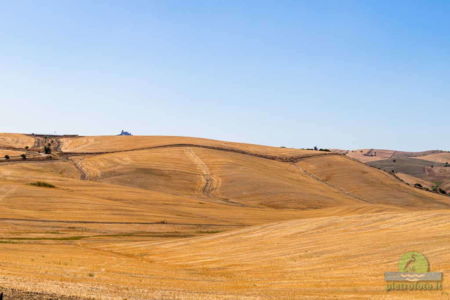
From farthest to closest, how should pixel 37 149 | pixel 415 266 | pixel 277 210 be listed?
pixel 37 149 < pixel 277 210 < pixel 415 266

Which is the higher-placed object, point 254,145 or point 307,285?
point 254,145

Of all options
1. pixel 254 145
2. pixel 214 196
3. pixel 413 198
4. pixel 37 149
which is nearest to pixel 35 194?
pixel 214 196

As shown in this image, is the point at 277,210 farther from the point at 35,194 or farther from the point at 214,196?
the point at 35,194

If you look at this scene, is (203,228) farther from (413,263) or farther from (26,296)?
(26,296)

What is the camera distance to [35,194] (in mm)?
73062

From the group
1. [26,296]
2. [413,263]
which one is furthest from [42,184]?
[413,263]

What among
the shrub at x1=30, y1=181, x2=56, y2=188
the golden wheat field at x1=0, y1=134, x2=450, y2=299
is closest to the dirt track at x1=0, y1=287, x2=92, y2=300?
the golden wheat field at x1=0, y1=134, x2=450, y2=299

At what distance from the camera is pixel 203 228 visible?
6512 centimetres

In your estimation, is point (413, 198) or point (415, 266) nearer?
point (415, 266)

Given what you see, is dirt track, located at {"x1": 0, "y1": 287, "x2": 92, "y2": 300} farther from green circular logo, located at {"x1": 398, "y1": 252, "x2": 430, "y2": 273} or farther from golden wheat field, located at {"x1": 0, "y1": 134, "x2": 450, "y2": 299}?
green circular logo, located at {"x1": 398, "y1": 252, "x2": 430, "y2": 273}

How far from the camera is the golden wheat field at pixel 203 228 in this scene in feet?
98.9

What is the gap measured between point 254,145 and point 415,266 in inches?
5195

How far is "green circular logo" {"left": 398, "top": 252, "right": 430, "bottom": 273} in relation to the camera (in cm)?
3062

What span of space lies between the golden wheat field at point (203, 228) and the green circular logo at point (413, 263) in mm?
558
